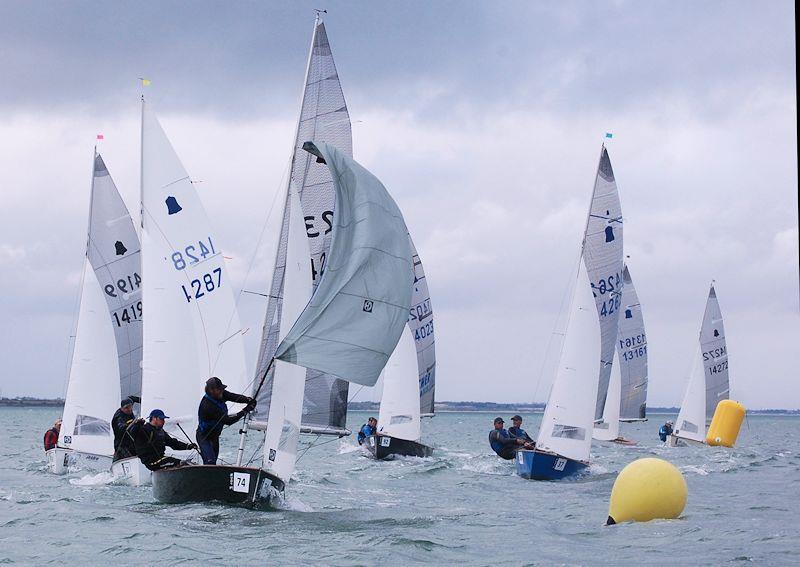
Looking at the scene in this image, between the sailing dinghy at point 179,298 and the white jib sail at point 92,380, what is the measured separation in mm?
3236

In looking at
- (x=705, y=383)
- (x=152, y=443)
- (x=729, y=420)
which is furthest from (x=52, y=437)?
(x=705, y=383)

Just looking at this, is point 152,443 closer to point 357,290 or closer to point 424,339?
point 357,290

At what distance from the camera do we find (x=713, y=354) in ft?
121

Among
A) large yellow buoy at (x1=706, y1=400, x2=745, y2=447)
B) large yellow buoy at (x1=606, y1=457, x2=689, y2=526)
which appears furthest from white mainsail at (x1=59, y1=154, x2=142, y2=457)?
large yellow buoy at (x1=706, y1=400, x2=745, y2=447)

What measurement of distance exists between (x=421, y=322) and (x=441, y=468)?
5620mm

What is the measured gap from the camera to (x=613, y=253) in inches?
886

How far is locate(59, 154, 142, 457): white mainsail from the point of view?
70.8ft

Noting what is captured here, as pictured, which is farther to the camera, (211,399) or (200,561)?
(211,399)

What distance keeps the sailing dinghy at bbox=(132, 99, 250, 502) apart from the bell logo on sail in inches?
0.6

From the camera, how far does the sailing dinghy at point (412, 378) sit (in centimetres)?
2864

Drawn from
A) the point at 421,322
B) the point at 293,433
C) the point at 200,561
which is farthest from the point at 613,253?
the point at 200,561

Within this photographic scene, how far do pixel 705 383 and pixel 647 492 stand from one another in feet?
81.6

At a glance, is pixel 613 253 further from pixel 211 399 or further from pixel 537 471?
pixel 211 399

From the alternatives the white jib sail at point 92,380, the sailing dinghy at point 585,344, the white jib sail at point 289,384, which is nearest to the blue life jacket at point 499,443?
the sailing dinghy at point 585,344
